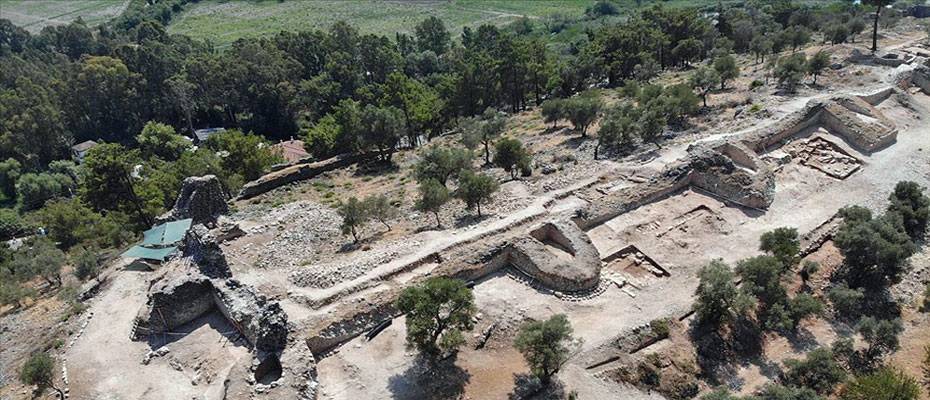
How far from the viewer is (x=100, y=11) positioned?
542ft

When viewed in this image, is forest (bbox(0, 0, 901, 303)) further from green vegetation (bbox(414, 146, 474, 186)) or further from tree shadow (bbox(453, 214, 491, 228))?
tree shadow (bbox(453, 214, 491, 228))

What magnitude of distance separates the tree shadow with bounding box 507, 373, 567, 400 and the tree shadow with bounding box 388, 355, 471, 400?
7.19 feet

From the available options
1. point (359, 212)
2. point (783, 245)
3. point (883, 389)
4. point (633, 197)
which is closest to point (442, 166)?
point (359, 212)

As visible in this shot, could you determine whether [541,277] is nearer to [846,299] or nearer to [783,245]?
[783,245]

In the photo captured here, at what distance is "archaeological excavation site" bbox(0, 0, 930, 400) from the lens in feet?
85.6

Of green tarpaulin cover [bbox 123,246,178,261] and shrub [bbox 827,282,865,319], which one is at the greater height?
green tarpaulin cover [bbox 123,246,178,261]

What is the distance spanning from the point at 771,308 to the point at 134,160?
5098 centimetres

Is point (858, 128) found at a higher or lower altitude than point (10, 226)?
higher

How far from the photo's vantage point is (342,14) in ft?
485

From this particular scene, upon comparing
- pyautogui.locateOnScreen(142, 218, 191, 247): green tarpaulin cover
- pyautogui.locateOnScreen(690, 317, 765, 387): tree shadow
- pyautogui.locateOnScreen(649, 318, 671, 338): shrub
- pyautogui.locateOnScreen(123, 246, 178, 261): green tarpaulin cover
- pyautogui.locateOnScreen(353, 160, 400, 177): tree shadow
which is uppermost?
pyautogui.locateOnScreen(142, 218, 191, 247): green tarpaulin cover

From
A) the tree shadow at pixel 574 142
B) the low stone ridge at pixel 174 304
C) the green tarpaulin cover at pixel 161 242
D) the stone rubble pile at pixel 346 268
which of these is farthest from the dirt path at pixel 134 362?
the tree shadow at pixel 574 142

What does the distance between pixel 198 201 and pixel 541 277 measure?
77.5 feet

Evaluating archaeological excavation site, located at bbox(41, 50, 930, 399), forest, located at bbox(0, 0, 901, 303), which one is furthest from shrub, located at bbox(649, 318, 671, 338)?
forest, located at bbox(0, 0, 901, 303)

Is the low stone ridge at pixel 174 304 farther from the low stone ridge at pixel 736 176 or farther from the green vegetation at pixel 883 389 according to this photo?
the low stone ridge at pixel 736 176
